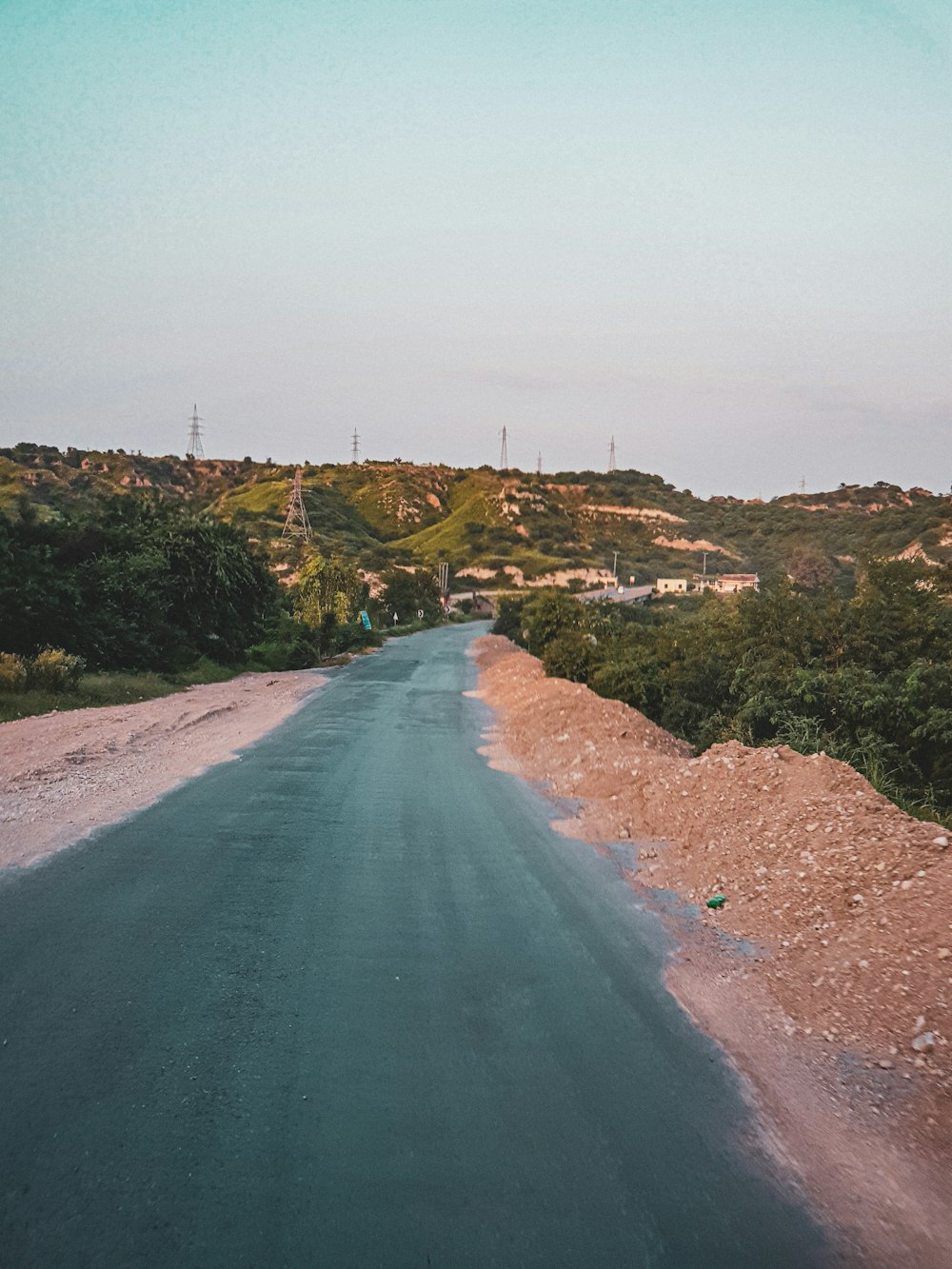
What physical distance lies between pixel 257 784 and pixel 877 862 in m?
6.59

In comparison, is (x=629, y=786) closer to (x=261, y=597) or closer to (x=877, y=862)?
(x=877, y=862)

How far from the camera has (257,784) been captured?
32.2 feet

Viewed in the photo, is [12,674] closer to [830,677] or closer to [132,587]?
[132,587]

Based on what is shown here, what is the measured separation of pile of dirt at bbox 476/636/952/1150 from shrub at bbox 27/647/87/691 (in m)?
9.94

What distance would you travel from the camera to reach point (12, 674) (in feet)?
49.8

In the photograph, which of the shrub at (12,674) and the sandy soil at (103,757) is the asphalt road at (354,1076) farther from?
the shrub at (12,674)

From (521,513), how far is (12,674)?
5209 inches

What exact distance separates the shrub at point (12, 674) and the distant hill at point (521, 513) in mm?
66613

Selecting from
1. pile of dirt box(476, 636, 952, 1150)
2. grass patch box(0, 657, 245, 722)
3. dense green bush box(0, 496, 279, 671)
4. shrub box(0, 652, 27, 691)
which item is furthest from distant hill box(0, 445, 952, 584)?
pile of dirt box(476, 636, 952, 1150)

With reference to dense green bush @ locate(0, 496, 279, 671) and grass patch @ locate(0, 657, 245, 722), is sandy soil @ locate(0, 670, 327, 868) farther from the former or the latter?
dense green bush @ locate(0, 496, 279, 671)

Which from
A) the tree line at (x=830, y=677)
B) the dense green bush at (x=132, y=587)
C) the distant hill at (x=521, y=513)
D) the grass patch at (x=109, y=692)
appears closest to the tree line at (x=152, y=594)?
the dense green bush at (x=132, y=587)

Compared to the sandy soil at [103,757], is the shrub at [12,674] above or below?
above

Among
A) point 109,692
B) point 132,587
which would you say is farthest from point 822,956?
point 132,587

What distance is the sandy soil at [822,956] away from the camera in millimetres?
3416
